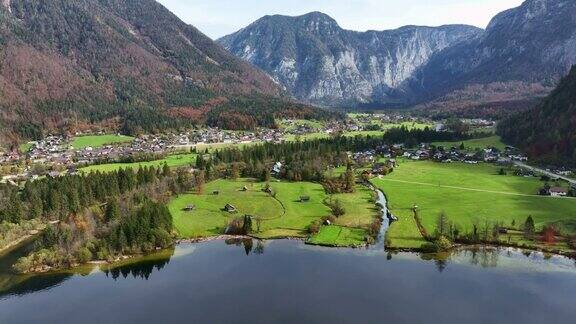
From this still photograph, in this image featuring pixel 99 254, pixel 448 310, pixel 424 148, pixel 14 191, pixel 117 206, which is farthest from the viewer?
pixel 424 148

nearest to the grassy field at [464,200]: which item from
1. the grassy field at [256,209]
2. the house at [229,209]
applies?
the grassy field at [256,209]

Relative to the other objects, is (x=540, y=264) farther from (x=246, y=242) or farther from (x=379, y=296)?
(x=246, y=242)

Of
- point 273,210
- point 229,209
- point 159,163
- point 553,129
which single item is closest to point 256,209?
point 273,210

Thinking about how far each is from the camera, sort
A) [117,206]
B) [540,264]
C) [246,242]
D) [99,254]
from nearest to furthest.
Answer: [540,264], [99,254], [246,242], [117,206]

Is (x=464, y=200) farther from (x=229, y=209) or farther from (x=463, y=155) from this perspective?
(x=463, y=155)

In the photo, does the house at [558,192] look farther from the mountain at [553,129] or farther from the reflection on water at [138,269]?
the reflection on water at [138,269]

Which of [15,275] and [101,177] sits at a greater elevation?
[101,177]

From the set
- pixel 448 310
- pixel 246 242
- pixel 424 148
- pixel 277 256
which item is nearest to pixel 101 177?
pixel 246 242
